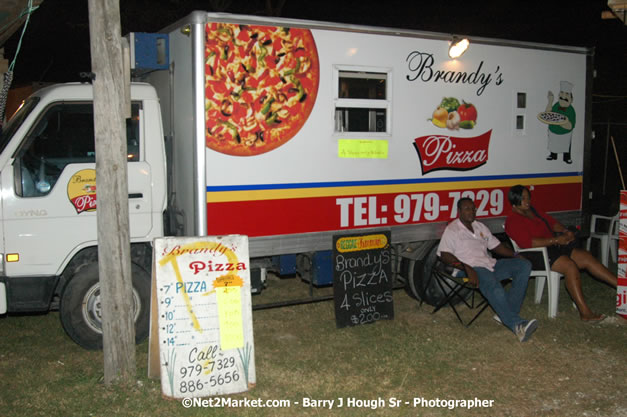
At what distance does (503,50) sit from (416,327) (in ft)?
10.5

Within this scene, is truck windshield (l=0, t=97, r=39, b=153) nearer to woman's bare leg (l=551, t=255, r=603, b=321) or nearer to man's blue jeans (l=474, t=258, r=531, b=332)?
man's blue jeans (l=474, t=258, r=531, b=332)

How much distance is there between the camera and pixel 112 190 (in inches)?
168

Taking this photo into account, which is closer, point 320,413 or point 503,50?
point 320,413

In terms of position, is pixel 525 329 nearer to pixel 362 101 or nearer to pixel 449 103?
pixel 449 103

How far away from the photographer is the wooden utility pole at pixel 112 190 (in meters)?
4.17

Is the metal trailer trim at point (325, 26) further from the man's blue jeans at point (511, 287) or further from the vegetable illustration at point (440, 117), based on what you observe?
the man's blue jeans at point (511, 287)

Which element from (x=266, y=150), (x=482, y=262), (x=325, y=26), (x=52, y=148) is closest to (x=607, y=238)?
(x=482, y=262)

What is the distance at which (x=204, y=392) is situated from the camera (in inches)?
171

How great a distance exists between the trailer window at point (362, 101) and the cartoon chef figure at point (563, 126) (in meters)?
2.31

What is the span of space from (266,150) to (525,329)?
117 inches

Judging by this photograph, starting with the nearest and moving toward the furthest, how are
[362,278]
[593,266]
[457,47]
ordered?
[362,278]
[457,47]
[593,266]

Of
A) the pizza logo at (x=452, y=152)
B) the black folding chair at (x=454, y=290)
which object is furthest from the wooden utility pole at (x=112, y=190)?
the black folding chair at (x=454, y=290)

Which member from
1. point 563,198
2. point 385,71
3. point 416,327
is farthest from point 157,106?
point 563,198

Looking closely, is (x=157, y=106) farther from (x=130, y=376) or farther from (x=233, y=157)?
(x=130, y=376)
